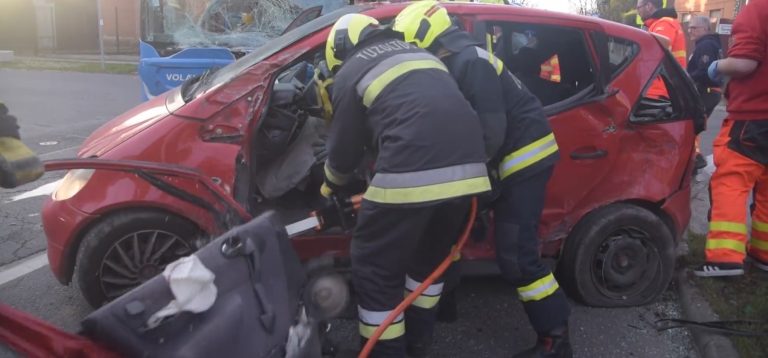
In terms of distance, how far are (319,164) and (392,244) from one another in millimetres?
923

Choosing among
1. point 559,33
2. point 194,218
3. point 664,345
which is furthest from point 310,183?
point 664,345

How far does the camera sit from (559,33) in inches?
147

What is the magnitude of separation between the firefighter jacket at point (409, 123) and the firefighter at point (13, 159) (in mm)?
1161

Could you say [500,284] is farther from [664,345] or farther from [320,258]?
[320,258]

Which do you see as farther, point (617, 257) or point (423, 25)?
point (617, 257)

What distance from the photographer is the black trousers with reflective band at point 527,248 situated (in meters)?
2.91

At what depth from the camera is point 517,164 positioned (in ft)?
9.51

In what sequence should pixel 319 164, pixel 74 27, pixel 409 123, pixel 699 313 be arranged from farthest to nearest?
pixel 74 27 → pixel 699 313 → pixel 319 164 → pixel 409 123

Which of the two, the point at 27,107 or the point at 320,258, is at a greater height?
the point at 320,258

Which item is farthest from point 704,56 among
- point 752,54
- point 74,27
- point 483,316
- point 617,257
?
point 74,27

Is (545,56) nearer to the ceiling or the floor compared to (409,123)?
nearer to the ceiling

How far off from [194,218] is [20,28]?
80.1ft

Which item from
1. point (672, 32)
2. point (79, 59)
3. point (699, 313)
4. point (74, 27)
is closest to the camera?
point (699, 313)

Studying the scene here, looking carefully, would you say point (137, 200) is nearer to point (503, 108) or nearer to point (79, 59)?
point (503, 108)
